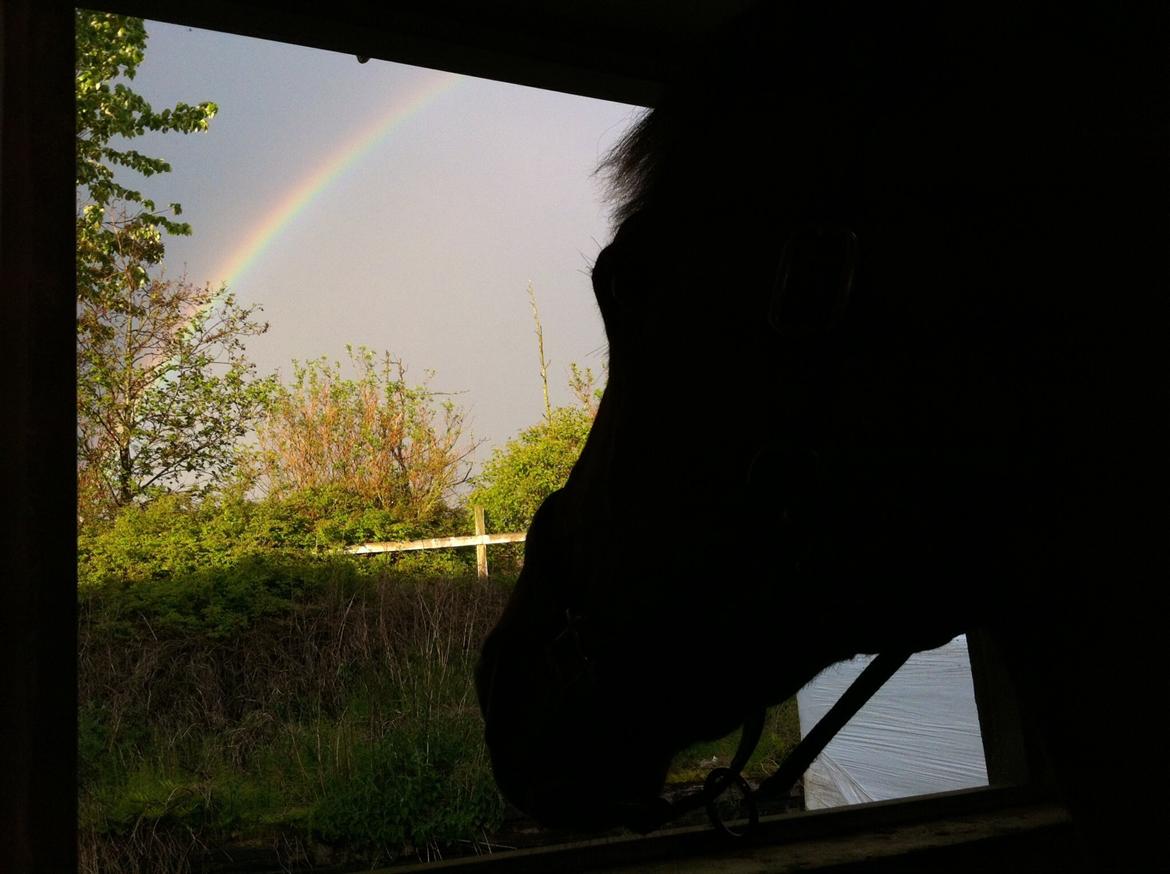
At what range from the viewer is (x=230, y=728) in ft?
5.78

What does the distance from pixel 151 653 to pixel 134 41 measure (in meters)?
1.43

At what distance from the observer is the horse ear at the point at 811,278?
0.51 m

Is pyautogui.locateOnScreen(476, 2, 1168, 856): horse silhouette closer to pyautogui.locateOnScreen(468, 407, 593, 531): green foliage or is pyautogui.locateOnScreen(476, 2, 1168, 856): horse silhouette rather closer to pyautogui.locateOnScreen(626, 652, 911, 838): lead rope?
pyautogui.locateOnScreen(626, 652, 911, 838): lead rope

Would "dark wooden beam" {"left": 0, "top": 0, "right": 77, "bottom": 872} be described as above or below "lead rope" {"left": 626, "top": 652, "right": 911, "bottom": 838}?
above

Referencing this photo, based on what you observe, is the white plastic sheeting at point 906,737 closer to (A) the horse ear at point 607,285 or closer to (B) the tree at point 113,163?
(A) the horse ear at point 607,285

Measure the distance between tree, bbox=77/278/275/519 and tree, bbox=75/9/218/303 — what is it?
2.5 inches

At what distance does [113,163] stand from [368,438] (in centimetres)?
87

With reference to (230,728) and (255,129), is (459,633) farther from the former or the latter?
(255,129)

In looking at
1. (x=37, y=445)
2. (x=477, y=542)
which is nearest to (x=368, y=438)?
(x=477, y=542)

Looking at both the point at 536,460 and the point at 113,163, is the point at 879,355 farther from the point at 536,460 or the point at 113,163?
the point at 113,163

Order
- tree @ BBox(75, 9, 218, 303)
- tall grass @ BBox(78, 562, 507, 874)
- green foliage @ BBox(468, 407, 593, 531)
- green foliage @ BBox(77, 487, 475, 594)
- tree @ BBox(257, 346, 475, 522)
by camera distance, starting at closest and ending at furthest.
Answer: tall grass @ BBox(78, 562, 507, 874), green foliage @ BBox(77, 487, 475, 594), tree @ BBox(75, 9, 218, 303), tree @ BBox(257, 346, 475, 522), green foliage @ BBox(468, 407, 593, 531)

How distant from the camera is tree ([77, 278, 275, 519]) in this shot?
179 cm

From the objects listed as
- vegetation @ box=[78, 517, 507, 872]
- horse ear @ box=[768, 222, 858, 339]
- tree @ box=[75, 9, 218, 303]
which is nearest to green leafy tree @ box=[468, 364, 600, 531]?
vegetation @ box=[78, 517, 507, 872]

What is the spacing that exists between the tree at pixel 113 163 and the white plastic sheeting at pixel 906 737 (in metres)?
1.92
